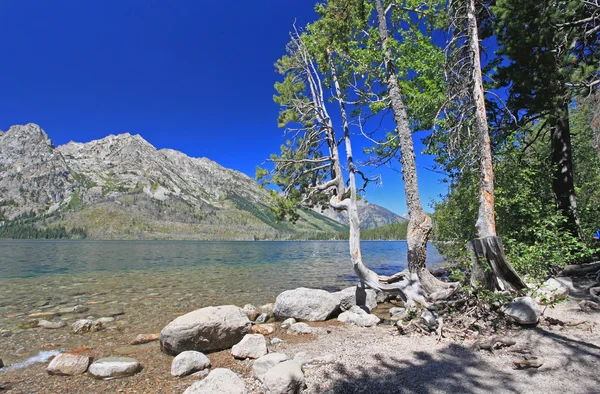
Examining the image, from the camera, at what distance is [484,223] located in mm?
8148

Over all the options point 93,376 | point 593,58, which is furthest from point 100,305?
point 593,58

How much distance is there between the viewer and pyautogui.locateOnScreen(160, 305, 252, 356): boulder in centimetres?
769

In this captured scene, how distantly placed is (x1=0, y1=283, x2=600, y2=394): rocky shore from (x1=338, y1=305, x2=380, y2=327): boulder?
5cm

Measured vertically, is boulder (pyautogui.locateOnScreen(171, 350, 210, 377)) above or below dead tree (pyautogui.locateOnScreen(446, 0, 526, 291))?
below

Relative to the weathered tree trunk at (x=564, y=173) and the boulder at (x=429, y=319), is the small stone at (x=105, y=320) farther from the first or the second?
the weathered tree trunk at (x=564, y=173)

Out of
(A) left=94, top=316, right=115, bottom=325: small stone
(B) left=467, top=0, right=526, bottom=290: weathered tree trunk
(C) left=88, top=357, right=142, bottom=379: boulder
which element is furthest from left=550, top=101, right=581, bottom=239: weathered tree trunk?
(A) left=94, top=316, right=115, bottom=325: small stone

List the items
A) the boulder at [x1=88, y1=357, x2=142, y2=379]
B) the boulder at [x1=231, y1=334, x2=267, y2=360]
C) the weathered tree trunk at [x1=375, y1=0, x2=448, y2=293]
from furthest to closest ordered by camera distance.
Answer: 1. the weathered tree trunk at [x1=375, y1=0, x2=448, y2=293]
2. the boulder at [x1=231, y1=334, x2=267, y2=360]
3. the boulder at [x1=88, y1=357, x2=142, y2=379]

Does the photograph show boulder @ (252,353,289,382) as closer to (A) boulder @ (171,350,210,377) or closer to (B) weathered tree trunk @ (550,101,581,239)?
(A) boulder @ (171,350,210,377)

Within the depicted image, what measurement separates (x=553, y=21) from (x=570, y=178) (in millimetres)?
5635

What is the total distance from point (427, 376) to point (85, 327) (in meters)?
10.9

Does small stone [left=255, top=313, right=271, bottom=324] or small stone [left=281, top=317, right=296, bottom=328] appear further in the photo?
small stone [left=255, top=313, right=271, bottom=324]

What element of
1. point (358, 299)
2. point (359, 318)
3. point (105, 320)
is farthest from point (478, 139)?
point (105, 320)

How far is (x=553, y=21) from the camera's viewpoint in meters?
10.2

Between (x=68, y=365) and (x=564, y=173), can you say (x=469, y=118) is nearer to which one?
(x=564, y=173)
